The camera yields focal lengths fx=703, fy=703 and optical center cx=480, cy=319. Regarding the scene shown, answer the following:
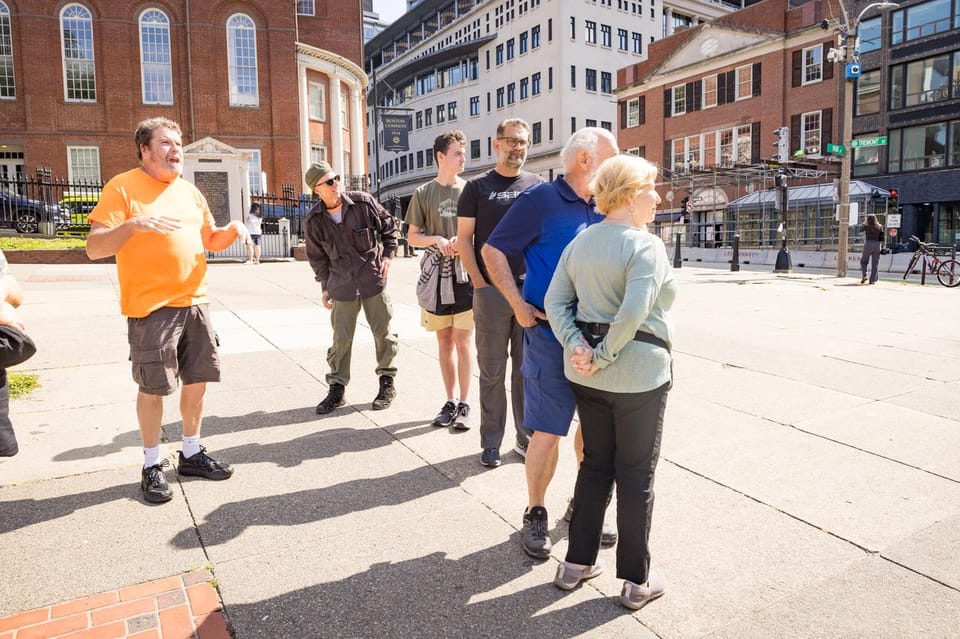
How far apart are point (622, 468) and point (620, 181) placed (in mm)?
1137

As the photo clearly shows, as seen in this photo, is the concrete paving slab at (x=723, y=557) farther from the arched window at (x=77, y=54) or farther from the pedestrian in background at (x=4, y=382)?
the arched window at (x=77, y=54)

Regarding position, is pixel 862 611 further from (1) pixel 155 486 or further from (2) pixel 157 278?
(2) pixel 157 278

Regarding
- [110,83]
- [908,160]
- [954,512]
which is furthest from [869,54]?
[954,512]

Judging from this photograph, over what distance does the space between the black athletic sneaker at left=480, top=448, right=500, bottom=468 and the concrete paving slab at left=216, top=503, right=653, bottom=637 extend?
87 centimetres

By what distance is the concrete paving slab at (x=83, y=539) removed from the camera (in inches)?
118

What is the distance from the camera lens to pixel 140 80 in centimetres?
3353

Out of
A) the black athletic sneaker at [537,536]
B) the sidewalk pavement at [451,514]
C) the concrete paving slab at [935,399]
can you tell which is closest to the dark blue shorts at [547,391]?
the black athletic sneaker at [537,536]

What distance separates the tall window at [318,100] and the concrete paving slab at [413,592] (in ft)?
126

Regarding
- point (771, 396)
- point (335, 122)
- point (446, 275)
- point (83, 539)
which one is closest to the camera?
point (83, 539)

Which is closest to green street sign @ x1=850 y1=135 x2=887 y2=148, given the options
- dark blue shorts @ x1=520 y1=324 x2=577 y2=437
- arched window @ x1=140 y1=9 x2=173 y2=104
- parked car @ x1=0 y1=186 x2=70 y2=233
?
dark blue shorts @ x1=520 y1=324 x2=577 y2=437

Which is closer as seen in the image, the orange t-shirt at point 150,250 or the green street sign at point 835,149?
the orange t-shirt at point 150,250

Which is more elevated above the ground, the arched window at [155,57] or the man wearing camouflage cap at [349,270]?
the arched window at [155,57]

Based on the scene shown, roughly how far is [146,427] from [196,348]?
1.67 feet

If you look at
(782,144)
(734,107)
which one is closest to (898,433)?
(782,144)
